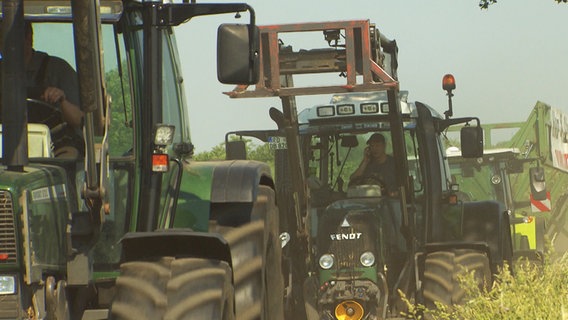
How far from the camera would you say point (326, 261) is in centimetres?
1244

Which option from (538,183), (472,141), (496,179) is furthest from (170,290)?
(496,179)

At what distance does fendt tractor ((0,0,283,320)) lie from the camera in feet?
22.1

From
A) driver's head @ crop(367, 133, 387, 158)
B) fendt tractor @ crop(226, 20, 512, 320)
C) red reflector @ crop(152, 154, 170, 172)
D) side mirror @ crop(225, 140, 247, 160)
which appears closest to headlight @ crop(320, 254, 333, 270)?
fendt tractor @ crop(226, 20, 512, 320)

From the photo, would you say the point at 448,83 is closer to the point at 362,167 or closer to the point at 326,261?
the point at 362,167

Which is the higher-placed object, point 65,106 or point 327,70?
point 327,70

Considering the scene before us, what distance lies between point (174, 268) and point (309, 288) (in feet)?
18.4

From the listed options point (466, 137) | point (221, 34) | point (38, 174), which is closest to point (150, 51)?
point (221, 34)

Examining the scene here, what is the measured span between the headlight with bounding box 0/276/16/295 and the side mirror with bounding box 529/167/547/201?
576 inches

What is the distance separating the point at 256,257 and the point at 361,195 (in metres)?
5.40

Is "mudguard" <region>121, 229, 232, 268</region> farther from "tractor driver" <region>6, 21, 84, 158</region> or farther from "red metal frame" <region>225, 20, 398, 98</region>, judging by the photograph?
"red metal frame" <region>225, 20, 398, 98</region>

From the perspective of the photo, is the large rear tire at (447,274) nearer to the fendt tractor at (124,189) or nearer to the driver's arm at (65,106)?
the fendt tractor at (124,189)

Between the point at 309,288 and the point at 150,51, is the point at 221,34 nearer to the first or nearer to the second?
the point at 150,51

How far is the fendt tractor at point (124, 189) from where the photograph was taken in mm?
6750

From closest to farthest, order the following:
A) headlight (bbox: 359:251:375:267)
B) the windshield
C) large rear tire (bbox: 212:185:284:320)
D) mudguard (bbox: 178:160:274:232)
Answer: large rear tire (bbox: 212:185:284:320)
mudguard (bbox: 178:160:274:232)
headlight (bbox: 359:251:375:267)
the windshield
